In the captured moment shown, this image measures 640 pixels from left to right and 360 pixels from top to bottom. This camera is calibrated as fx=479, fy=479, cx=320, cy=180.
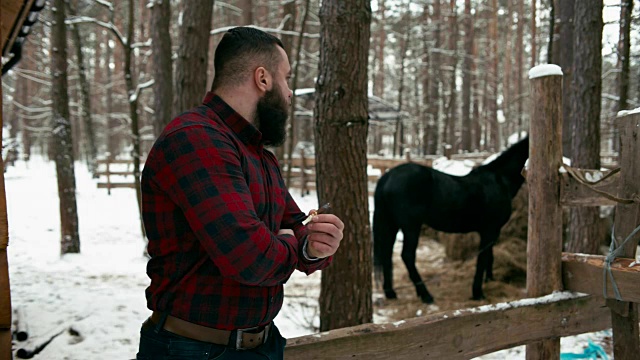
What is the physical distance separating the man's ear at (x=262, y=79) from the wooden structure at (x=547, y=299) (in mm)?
1239

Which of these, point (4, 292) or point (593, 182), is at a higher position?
point (593, 182)

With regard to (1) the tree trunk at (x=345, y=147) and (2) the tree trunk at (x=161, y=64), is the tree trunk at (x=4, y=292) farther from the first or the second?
(2) the tree trunk at (x=161, y=64)

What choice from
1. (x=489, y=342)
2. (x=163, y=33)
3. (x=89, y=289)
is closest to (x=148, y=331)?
(x=489, y=342)

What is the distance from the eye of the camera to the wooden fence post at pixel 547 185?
3225 millimetres

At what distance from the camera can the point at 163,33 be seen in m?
7.64

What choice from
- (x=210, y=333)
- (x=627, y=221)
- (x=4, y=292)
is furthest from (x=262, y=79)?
(x=627, y=221)

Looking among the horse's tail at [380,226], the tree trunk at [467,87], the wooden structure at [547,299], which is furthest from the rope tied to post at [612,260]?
the tree trunk at [467,87]

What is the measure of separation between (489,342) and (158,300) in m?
2.15

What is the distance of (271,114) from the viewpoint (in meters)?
1.64

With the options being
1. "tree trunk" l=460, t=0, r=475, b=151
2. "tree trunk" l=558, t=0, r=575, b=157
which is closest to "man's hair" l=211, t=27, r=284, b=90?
"tree trunk" l=558, t=0, r=575, b=157

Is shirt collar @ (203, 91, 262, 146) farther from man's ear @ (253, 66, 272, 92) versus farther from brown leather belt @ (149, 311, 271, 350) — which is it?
brown leather belt @ (149, 311, 271, 350)

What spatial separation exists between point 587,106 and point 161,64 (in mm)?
6270

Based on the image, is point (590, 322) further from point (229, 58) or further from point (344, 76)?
point (229, 58)

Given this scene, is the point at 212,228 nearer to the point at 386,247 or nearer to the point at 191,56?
the point at 386,247
